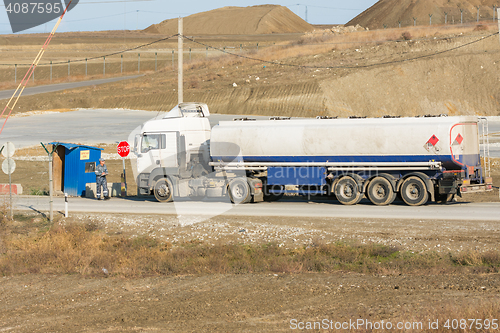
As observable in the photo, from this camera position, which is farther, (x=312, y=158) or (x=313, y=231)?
(x=312, y=158)

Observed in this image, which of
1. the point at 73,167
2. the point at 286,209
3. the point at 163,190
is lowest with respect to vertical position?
the point at 286,209

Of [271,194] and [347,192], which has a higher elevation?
[347,192]

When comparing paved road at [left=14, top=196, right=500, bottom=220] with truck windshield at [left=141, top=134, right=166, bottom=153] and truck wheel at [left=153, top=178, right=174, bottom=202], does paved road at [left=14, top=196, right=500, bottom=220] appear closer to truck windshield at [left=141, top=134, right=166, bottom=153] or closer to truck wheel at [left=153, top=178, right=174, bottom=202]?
truck wheel at [left=153, top=178, right=174, bottom=202]

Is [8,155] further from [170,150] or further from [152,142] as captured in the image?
[170,150]

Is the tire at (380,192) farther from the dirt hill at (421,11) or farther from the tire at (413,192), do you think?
the dirt hill at (421,11)

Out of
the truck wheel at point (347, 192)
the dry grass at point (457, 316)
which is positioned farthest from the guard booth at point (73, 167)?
the dry grass at point (457, 316)

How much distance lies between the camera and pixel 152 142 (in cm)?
2345

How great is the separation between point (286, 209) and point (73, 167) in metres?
11.2

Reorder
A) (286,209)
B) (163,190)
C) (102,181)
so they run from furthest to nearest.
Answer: (102,181)
(163,190)
(286,209)

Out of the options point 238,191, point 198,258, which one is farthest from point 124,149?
point 198,258

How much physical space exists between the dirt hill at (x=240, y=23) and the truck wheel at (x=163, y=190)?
435ft

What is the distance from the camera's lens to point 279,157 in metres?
22.2

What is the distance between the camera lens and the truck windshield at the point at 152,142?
920 inches

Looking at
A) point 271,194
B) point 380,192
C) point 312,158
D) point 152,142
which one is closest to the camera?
point 380,192
